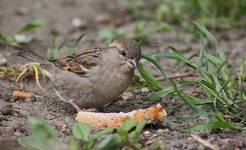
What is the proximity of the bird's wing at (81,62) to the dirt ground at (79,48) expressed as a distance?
32 centimetres

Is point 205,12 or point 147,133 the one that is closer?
point 147,133

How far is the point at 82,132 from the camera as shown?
4117 mm

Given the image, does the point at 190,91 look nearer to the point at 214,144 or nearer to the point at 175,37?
the point at 214,144

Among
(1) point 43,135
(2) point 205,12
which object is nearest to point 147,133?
(1) point 43,135

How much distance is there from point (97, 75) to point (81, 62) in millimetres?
264

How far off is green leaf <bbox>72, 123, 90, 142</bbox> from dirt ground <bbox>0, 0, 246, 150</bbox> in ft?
0.46

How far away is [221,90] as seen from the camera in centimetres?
485

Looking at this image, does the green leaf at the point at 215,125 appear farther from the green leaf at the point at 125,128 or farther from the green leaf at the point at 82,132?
the green leaf at the point at 82,132

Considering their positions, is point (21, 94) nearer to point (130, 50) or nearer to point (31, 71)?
point (31, 71)

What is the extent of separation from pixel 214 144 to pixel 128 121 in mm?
619

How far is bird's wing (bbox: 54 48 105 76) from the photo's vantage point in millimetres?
5285

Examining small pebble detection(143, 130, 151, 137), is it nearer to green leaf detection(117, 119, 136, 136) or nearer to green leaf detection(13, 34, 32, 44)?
green leaf detection(117, 119, 136, 136)

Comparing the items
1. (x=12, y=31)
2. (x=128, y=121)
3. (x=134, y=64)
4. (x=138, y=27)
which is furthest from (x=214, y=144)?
(x=12, y=31)

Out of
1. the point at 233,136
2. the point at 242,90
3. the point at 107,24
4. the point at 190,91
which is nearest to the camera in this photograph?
the point at 233,136
